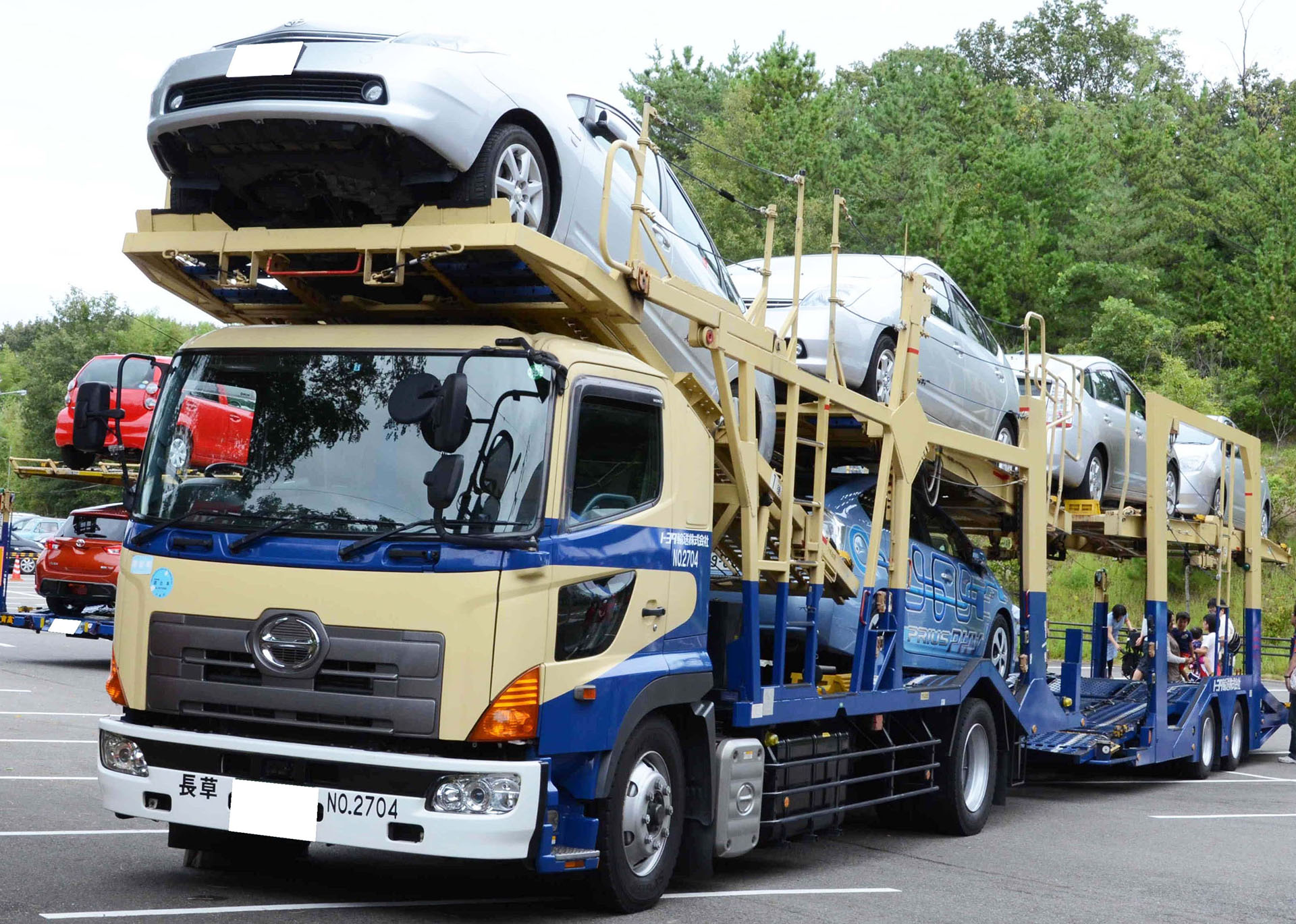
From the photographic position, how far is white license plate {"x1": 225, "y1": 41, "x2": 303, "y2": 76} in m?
5.55

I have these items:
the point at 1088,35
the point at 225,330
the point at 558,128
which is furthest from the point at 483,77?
the point at 1088,35

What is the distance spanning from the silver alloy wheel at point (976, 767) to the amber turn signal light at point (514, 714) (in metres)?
4.72

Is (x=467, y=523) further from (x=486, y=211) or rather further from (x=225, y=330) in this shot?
(x=225, y=330)

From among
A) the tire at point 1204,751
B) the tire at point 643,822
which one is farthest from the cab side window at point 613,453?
the tire at point 1204,751

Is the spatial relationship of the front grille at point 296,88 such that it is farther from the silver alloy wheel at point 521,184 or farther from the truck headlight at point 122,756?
the truck headlight at point 122,756

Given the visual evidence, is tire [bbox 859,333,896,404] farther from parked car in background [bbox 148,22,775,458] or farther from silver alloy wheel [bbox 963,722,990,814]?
parked car in background [bbox 148,22,775,458]

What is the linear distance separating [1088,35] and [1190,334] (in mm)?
34584

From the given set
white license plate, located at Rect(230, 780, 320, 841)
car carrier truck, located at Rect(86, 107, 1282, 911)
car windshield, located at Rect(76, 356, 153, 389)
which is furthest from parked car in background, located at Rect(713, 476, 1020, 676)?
car windshield, located at Rect(76, 356, 153, 389)

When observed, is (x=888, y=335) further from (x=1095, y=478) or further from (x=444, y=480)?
(x=444, y=480)

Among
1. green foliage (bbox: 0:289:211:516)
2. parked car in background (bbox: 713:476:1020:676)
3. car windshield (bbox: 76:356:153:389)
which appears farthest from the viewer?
green foliage (bbox: 0:289:211:516)

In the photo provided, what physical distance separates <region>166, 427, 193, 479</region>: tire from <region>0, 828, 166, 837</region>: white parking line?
2526 millimetres

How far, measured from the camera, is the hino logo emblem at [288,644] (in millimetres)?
5539

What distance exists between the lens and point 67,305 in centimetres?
7338

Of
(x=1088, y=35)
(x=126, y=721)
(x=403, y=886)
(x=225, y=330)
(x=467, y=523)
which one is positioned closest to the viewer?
(x=467, y=523)
